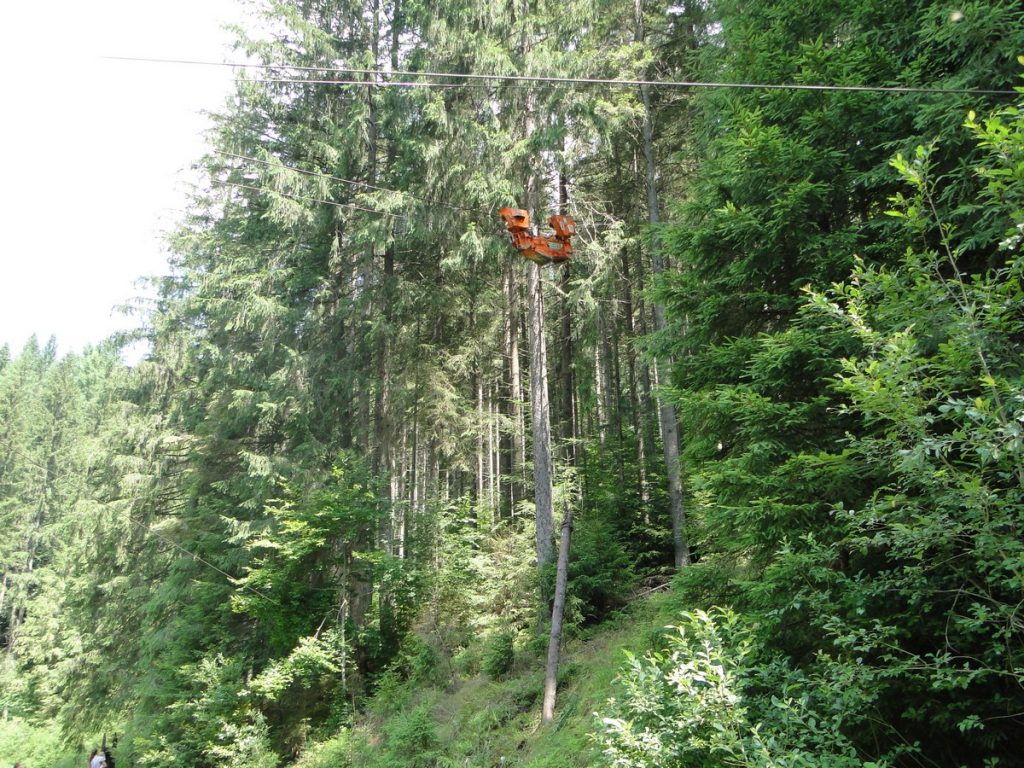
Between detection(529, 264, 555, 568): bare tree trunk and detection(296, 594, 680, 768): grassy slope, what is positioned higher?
detection(529, 264, 555, 568): bare tree trunk

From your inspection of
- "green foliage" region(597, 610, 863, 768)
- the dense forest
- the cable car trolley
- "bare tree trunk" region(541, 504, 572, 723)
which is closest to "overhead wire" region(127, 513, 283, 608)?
the dense forest

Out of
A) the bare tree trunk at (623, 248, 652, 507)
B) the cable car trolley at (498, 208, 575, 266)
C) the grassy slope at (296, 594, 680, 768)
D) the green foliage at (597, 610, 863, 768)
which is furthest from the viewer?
the bare tree trunk at (623, 248, 652, 507)

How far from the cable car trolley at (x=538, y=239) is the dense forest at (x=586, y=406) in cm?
133

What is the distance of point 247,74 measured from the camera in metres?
13.6

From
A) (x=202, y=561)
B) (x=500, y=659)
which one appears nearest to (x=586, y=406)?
(x=500, y=659)

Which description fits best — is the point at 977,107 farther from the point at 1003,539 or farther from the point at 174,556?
the point at 174,556

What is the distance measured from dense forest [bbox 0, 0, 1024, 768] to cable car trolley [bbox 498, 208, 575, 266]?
1331 millimetres

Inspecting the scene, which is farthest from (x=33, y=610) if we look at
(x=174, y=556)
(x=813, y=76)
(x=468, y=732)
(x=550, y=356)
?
(x=813, y=76)

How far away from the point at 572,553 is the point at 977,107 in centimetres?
854

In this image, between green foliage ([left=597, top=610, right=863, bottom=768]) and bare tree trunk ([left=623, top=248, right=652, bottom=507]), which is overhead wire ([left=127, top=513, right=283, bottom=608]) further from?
green foliage ([left=597, top=610, right=863, bottom=768])

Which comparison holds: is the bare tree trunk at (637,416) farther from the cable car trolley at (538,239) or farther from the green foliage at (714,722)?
the green foliage at (714,722)

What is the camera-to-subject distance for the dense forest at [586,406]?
12.0 feet

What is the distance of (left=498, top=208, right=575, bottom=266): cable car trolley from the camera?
941 centimetres

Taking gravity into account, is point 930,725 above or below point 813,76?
below
